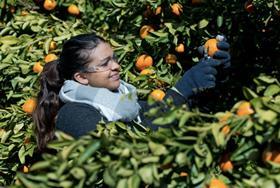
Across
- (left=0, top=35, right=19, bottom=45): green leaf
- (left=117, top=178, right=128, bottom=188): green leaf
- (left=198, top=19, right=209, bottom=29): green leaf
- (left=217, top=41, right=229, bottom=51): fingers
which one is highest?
(left=117, top=178, right=128, bottom=188): green leaf

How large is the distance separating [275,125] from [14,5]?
2.43 meters

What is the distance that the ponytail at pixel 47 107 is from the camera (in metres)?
2.46

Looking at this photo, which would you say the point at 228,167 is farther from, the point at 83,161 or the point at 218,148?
A: the point at 83,161

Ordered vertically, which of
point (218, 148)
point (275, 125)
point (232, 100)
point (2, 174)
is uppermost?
point (275, 125)

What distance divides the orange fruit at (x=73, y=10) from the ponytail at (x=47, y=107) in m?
1.11

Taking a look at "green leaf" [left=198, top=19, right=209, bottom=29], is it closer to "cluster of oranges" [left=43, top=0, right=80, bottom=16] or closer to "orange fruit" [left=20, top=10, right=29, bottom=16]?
"cluster of oranges" [left=43, top=0, right=80, bottom=16]

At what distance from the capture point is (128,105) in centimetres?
227

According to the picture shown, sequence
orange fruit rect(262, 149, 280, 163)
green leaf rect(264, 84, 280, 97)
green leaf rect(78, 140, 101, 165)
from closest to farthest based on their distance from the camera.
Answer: green leaf rect(78, 140, 101, 165), orange fruit rect(262, 149, 280, 163), green leaf rect(264, 84, 280, 97)

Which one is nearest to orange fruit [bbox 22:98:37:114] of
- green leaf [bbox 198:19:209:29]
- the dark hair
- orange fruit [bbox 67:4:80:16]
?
the dark hair

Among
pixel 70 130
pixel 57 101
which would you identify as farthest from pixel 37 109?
pixel 70 130

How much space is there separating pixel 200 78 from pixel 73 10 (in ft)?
4.92

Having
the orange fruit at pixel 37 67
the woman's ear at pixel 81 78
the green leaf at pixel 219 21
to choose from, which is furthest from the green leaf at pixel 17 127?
the green leaf at pixel 219 21

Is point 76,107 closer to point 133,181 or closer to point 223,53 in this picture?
point 223,53

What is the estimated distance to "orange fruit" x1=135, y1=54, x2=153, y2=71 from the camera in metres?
2.76
